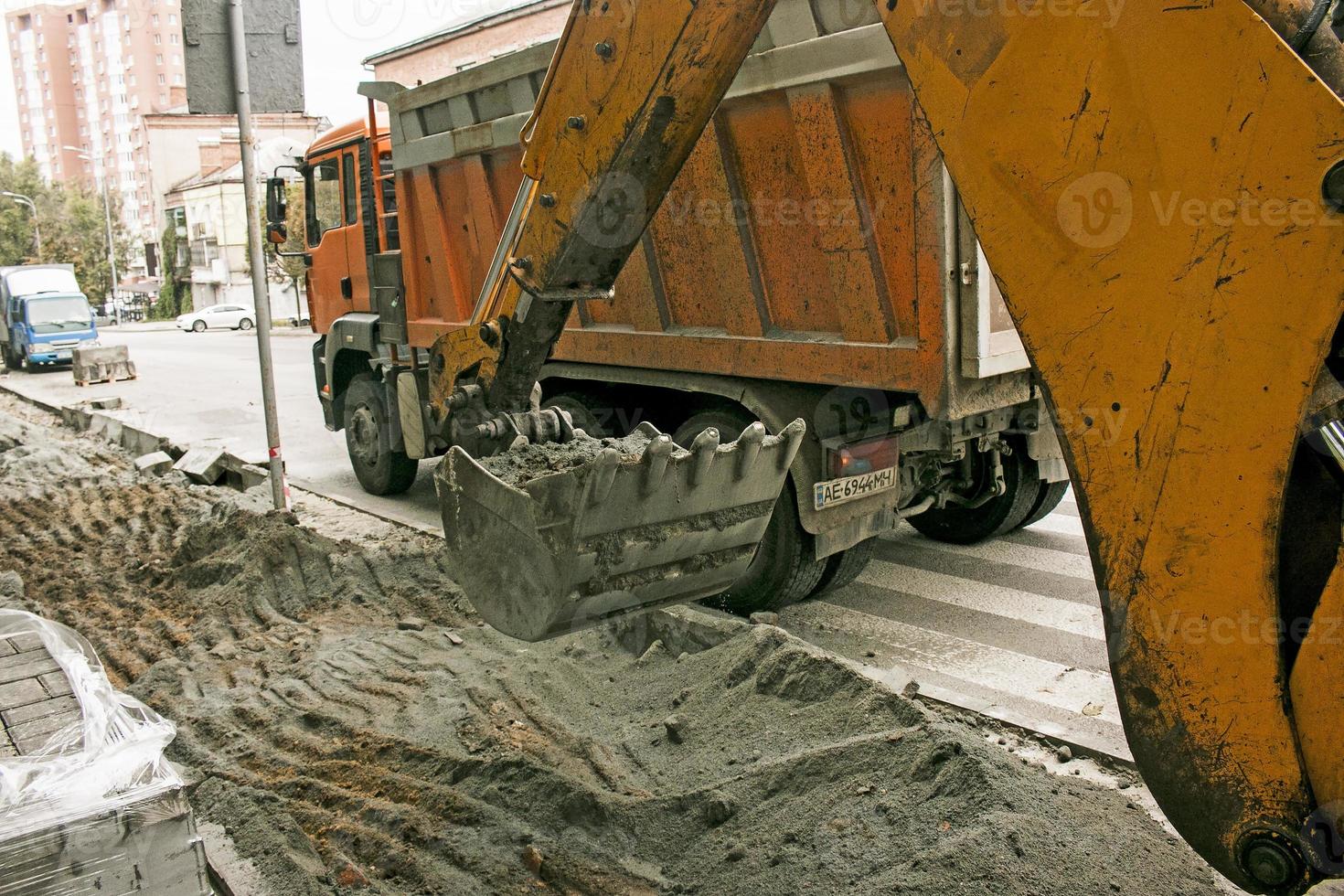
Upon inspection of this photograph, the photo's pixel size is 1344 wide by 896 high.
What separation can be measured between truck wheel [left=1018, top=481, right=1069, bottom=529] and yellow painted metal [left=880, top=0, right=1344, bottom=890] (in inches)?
203

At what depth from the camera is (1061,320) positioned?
2084mm

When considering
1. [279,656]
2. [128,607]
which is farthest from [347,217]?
Answer: [279,656]

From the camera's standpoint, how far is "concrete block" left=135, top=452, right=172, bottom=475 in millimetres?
9562

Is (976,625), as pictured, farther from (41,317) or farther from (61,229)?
(61,229)

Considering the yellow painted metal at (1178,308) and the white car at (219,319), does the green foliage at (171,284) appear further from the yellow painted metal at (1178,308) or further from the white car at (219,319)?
the yellow painted metal at (1178,308)

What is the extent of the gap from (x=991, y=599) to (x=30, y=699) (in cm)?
471

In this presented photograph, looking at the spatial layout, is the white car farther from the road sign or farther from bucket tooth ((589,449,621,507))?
bucket tooth ((589,449,621,507))

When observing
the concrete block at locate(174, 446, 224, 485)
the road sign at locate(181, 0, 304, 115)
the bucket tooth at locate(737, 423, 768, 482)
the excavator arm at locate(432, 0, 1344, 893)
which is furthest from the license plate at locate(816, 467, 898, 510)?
the concrete block at locate(174, 446, 224, 485)

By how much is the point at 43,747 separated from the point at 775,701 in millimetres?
2502

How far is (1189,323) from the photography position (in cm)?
191

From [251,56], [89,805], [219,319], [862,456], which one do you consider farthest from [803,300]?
[219,319]

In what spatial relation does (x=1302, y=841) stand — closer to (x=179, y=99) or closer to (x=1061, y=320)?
(x=1061, y=320)

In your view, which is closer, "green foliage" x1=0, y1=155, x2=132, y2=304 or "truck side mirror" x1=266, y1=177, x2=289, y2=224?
"truck side mirror" x1=266, y1=177, x2=289, y2=224

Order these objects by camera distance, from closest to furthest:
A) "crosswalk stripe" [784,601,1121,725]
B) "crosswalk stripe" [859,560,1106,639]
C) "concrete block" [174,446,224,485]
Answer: "crosswalk stripe" [784,601,1121,725]
"crosswalk stripe" [859,560,1106,639]
"concrete block" [174,446,224,485]
